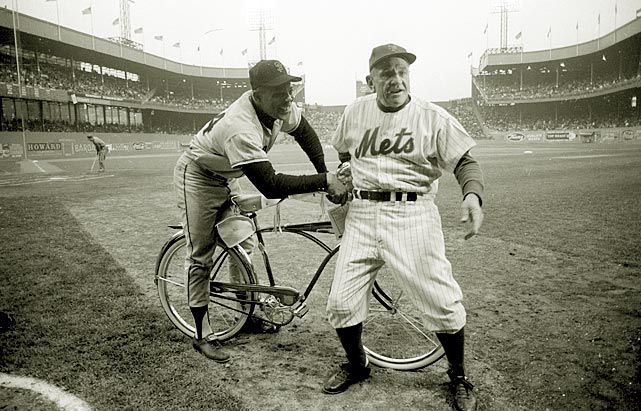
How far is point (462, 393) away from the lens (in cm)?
259

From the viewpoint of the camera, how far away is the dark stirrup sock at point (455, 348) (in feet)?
8.56

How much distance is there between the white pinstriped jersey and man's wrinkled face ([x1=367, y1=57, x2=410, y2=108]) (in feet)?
0.24

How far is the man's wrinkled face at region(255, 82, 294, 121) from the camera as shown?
9.62 feet

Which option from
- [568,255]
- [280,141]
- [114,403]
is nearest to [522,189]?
[568,255]

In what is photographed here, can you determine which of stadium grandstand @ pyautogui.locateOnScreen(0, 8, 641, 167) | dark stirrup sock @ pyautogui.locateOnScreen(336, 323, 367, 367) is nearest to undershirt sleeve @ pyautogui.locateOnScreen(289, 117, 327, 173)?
dark stirrup sock @ pyautogui.locateOnScreen(336, 323, 367, 367)

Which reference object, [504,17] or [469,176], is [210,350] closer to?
[469,176]

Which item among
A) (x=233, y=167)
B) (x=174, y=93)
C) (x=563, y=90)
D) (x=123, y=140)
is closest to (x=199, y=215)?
(x=233, y=167)

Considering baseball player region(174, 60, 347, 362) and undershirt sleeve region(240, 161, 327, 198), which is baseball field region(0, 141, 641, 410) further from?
undershirt sleeve region(240, 161, 327, 198)

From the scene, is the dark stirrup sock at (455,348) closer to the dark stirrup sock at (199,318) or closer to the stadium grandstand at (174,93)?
the dark stirrup sock at (199,318)

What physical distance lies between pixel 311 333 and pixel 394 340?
2.13ft

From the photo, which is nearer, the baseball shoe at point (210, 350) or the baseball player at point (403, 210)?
the baseball player at point (403, 210)

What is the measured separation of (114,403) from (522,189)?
37.5 ft

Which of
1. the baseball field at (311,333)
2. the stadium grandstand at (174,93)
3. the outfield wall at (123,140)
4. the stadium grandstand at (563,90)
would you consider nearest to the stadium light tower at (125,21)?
the stadium grandstand at (174,93)

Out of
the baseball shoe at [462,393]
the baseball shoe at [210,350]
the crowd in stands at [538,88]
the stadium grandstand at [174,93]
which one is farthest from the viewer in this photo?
the crowd in stands at [538,88]
